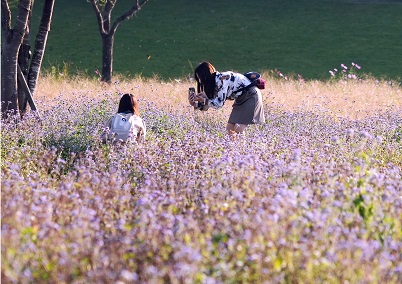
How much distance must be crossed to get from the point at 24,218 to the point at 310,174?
2.55 m

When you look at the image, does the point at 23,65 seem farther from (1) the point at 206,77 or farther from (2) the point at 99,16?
(2) the point at 99,16

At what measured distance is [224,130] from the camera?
1067 centimetres

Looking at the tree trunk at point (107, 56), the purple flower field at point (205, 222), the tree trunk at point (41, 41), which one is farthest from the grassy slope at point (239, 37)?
the purple flower field at point (205, 222)

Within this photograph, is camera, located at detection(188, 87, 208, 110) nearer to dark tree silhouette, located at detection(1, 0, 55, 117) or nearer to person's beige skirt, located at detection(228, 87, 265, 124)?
person's beige skirt, located at detection(228, 87, 265, 124)

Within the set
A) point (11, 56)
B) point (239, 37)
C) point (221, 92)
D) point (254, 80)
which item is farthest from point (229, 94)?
point (239, 37)

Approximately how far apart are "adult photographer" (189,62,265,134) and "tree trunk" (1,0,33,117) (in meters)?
2.65

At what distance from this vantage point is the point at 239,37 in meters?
31.7

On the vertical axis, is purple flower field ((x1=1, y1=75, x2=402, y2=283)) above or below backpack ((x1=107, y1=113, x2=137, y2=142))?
above

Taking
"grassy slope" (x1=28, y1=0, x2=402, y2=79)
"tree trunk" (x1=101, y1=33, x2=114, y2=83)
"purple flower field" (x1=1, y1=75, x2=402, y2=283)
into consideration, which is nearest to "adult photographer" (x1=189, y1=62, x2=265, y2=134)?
"purple flower field" (x1=1, y1=75, x2=402, y2=283)

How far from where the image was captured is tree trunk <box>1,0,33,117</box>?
999 cm

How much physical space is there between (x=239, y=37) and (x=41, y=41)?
2133 centimetres

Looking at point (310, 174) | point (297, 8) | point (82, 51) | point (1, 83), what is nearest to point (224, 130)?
point (1, 83)

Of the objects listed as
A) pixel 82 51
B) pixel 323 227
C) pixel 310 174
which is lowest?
pixel 82 51

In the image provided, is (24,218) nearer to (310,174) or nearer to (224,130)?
(310,174)
